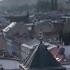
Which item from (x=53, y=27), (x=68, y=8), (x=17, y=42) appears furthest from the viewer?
(x=68, y=8)

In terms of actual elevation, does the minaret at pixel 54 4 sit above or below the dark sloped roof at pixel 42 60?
below

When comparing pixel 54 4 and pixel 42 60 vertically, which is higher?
pixel 42 60

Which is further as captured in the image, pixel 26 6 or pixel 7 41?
pixel 26 6

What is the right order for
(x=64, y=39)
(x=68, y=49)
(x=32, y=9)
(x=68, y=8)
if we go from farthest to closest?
(x=32, y=9)
(x=68, y=8)
(x=64, y=39)
(x=68, y=49)

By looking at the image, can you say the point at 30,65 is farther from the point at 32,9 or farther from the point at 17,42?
the point at 32,9

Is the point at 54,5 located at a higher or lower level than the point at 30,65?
lower

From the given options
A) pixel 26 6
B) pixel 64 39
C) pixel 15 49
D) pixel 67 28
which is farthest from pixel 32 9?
pixel 15 49

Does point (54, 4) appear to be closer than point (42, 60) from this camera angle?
No

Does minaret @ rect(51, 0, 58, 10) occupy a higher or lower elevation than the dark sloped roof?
lower

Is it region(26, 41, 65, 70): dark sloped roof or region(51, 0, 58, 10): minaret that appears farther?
region(51, 0, 58, 10): minaret

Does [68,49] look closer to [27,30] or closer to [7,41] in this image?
[7,41]

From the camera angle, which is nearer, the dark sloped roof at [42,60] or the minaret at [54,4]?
the dark sloped roof at [42,60]
